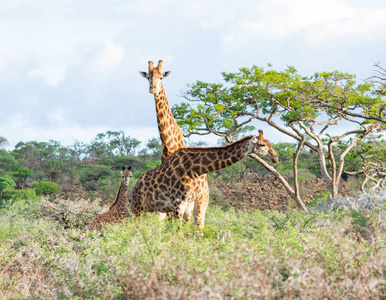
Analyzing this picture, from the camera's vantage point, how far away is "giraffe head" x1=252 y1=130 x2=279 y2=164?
755 cm

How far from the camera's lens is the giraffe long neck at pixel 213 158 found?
25.8 ft

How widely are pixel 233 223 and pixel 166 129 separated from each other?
7.61ft

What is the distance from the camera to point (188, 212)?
27.2ft

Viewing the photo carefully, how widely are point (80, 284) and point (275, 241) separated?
91.6 inches

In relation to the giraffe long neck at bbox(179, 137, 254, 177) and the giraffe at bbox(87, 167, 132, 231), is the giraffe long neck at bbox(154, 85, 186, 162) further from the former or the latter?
the giraffe at bbox(87, 167, 132, 231)

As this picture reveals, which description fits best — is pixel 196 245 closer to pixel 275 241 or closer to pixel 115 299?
pixel 275 241

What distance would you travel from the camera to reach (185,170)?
8.16m

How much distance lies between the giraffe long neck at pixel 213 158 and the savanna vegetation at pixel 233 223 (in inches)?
39.5

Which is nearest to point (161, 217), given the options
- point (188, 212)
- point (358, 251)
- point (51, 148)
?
point (188, 212)

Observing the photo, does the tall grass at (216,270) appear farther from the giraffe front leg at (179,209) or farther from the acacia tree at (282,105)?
the acacia tree at (282,105)

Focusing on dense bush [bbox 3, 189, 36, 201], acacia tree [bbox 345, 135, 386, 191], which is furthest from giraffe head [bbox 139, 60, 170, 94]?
dense bush [bbox 3, 189, 36, 201]

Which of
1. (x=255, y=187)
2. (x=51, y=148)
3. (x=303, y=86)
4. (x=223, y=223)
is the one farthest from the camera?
(x=51, y=148)

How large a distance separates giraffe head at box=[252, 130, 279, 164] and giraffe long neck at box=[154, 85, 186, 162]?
187 centimetres

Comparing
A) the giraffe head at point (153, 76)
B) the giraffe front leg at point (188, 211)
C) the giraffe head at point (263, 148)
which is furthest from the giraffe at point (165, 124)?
the giraffe head at point (263, 148)
